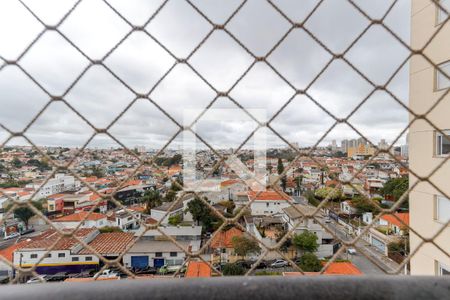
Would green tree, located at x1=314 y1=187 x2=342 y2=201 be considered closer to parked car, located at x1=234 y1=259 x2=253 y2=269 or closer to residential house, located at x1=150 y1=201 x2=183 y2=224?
parked car, located at x1=234 y1=259 x2=253 y2=269

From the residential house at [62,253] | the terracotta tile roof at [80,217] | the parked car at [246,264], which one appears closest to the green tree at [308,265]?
the parked car at [246,264]

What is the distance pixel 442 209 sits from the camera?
1747 millimetres

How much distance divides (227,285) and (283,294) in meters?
0.09

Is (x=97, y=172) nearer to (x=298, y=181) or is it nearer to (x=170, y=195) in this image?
(x=170, y=195)

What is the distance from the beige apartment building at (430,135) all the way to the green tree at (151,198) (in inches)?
51.2

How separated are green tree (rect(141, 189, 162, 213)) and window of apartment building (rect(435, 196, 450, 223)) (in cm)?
192

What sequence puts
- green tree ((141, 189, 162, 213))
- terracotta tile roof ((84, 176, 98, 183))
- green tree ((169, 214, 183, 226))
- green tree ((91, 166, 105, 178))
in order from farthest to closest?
green tree ((169, 214, 183, 226)) < green tree ((141, 189, 162, 213)) < green tree ((91, 166, 105, 178)) < terracotta tile roof ((84, 176, 98, 183))

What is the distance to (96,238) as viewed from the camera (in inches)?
35.8

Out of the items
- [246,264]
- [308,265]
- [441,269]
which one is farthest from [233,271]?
[441,269]

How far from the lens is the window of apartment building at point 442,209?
1.70 m

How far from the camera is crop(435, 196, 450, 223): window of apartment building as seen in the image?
5.59 ft

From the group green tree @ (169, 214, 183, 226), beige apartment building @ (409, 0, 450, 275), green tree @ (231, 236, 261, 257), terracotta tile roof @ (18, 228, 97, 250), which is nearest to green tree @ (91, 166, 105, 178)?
terracotta tile roof @ (18, 228, 97, 250)

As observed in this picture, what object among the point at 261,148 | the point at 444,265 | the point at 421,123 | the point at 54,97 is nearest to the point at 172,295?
the point at 54,97

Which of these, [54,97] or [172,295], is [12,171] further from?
[172,295]
